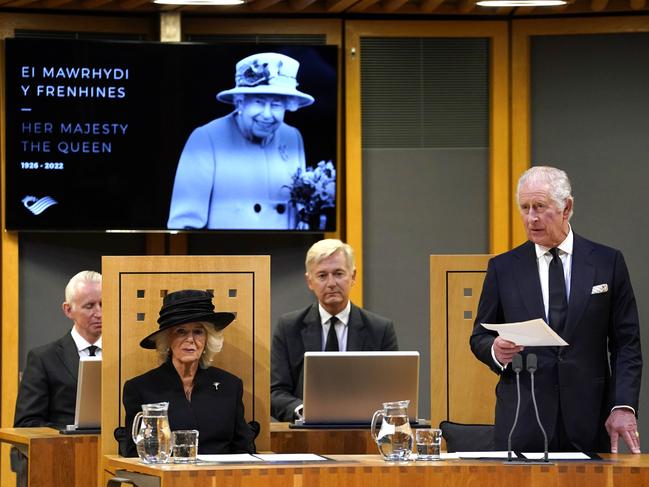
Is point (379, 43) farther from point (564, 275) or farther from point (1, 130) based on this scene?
point (564, 275)

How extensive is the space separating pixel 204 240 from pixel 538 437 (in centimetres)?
433

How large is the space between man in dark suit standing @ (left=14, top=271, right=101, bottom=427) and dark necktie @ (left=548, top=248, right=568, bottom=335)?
2.54 meters

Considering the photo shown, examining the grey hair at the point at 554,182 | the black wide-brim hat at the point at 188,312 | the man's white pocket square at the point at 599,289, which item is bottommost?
the black wide-brim hat at the point at 188,312

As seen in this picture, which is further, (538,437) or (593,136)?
(593,136)

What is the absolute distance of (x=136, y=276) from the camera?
5602 millimetres

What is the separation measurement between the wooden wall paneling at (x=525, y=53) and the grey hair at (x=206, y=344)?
13.0 feet

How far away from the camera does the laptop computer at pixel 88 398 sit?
5773 millimetres

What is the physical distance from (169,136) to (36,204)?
0.91m

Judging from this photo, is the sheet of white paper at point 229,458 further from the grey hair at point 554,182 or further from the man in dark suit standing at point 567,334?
the grey hair at point 554,182

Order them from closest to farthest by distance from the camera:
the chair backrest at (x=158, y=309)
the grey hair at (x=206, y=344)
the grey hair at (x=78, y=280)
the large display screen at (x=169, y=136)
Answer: the grey hair at (x=206, y=344) → the chair backrest at (x=158, y=309) → the grey hair at (x=78, y=280) → the large display screen at (x=169, y=136)

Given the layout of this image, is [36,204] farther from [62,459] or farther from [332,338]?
[62,459]

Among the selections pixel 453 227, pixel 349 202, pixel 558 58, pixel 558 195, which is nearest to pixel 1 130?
pixel 349 202

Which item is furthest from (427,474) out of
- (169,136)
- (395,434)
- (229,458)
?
(169,136)

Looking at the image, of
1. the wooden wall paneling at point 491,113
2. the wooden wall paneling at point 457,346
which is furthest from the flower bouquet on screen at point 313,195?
the wooden wall paneling at point 457,346
